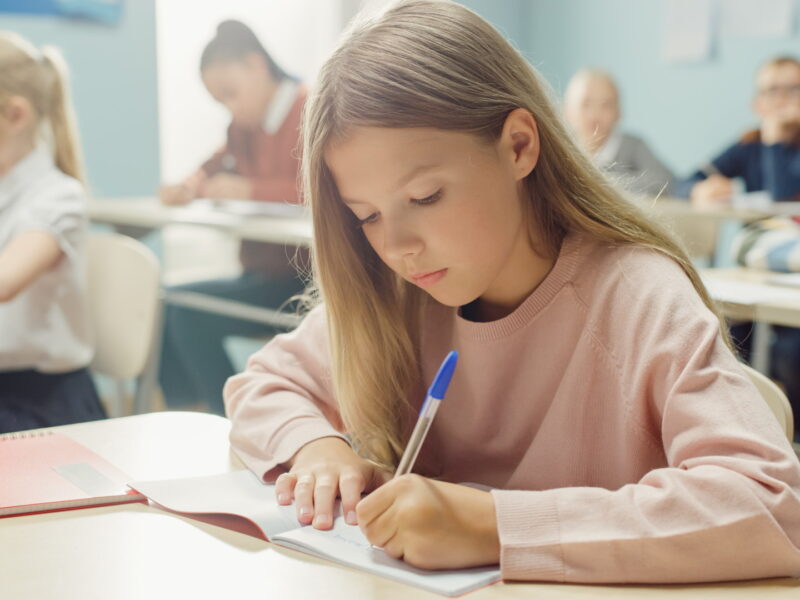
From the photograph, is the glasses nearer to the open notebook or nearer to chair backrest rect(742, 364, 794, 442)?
chair backrest rect(742, 364, 794, 442)

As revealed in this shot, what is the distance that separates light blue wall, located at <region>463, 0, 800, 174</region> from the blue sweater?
0.20 m

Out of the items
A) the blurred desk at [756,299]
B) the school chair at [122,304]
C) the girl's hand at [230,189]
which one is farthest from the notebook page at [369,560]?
the girl's hand at [230,189]

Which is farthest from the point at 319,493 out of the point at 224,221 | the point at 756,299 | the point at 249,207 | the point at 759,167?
the point at 759,167

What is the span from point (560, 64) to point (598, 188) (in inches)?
185

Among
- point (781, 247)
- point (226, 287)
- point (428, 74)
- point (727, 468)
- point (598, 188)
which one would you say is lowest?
point (226, 287)

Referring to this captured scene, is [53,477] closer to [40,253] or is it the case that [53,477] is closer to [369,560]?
Answer: [369,560]

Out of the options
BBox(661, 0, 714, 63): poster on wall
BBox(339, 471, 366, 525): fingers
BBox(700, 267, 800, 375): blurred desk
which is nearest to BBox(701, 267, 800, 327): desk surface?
BBox(700, 267, 800, 375): blurred desk

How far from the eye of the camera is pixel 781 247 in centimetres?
208

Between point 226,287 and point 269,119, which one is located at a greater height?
point 269,119

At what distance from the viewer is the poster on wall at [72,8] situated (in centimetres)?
325

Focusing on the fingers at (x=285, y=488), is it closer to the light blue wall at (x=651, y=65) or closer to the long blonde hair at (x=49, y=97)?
the long blonde hair at (x=49, y=97)

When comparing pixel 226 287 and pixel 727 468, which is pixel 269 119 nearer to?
pixel 226 287

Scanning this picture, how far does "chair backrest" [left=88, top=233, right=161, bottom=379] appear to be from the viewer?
1871 millimetres

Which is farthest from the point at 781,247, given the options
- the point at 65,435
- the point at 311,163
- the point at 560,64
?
the point at 560,64
